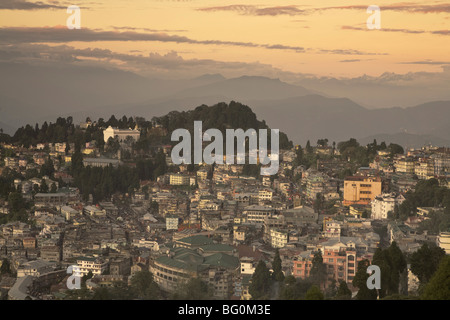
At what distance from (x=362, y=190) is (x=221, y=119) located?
9620 millimetres

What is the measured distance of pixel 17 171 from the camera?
25625mm

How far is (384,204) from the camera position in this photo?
18.9 meters

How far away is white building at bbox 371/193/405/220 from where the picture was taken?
18797 mm

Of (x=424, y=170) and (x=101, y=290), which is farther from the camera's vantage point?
(x=424, y=170)

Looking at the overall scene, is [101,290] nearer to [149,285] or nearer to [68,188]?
[149,285]

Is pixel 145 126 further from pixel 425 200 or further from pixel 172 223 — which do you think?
pixel 425 200

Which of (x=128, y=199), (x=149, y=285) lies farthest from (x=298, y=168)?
(x=149, y=285)

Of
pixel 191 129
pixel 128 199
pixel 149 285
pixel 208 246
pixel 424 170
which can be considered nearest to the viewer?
pixel 149 285

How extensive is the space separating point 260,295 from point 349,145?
576 inches

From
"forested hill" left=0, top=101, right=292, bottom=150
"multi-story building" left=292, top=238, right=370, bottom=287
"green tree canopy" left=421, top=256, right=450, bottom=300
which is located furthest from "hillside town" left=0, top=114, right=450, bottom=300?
"green tree canopy" left=421, top=256, right=450, bottom=300

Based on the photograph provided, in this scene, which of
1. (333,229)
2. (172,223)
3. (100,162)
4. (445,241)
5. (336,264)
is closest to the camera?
(336,264)

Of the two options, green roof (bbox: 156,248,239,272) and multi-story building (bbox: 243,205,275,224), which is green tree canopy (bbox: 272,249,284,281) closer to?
green roof (bbox: 156,248,239,272)

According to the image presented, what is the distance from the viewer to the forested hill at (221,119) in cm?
2908

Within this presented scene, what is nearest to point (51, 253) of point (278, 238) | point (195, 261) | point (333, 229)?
point (195, 261)
